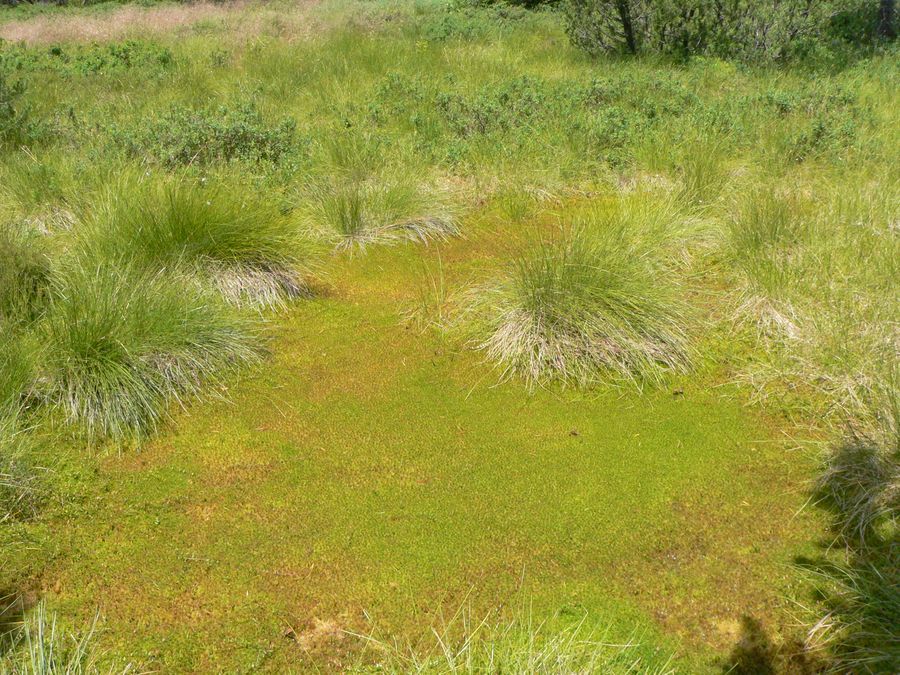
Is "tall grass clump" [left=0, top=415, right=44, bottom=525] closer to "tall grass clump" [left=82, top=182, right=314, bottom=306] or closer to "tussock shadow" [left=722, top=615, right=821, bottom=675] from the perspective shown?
"tall grass clump" [left=82, top=182, right=314, bottom=306]

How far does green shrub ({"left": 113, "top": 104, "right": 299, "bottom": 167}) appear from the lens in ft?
21.4

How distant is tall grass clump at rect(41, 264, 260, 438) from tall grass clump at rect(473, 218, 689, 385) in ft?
4.73

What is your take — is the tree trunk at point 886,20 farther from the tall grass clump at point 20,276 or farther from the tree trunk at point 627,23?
the tall grass clump at point 20,276

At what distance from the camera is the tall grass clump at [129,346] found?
3645mm

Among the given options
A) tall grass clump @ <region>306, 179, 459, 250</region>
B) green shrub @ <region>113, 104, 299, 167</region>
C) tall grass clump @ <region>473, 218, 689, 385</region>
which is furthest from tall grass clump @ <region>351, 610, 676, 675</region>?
green shrub @ <region>113, 104, 299, 167</region>

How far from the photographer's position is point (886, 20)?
12.9 m

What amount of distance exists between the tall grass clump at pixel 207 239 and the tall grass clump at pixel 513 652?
2694mm

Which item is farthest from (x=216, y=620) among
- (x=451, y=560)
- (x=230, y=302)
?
(x=230, y=302)

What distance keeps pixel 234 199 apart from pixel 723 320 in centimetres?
314

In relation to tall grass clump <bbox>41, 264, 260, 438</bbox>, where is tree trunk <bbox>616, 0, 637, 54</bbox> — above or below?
above

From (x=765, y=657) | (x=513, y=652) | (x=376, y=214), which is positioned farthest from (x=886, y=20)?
(x=513, y=652)

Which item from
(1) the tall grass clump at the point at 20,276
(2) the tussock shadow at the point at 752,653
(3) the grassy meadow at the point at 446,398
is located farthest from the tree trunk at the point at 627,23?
(2) the tussock shadow at the point at 752,653

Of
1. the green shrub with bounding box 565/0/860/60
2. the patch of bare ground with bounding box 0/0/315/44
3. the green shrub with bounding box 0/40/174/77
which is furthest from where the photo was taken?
the patch of bare ground with bounding box 0/0/315/44

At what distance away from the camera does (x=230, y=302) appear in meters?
4.71
